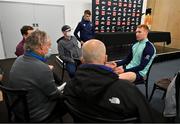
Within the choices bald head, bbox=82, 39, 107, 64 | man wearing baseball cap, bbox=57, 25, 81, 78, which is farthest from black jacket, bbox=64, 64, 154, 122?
man wearing baseball cap, bbox=57, 25, 81, 78

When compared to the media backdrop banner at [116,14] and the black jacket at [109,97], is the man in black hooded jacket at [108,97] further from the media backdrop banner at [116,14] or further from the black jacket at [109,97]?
the media backdrop banner at [116,14]

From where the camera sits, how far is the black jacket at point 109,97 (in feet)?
3.38

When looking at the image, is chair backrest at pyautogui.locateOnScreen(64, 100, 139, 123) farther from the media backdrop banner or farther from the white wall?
the white wall

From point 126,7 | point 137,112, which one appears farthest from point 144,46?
point 126,7

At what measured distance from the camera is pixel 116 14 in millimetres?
5816

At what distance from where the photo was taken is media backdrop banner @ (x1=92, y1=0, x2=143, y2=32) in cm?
538

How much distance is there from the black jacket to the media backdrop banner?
4583 millimetres

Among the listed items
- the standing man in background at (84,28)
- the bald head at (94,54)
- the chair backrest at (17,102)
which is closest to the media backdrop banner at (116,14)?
the standing man in background at (84,28)

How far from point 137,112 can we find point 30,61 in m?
0.95

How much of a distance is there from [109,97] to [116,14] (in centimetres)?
526

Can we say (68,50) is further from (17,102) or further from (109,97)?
(109,97)

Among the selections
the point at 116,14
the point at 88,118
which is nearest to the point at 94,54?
the point at 88,118

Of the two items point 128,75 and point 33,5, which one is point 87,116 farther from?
point 33,5

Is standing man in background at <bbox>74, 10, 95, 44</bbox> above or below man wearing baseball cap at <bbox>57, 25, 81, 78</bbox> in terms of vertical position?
above
